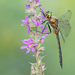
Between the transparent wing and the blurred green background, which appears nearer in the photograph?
the transparent wing

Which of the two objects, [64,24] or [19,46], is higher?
[64,24]

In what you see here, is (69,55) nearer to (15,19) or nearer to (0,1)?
A: (15,19)

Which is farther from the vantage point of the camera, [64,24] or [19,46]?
[19,46]

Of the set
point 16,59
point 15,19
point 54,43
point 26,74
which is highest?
point 15,19

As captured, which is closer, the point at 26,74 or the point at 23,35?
the point at 26,74

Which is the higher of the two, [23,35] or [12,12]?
[12,12]

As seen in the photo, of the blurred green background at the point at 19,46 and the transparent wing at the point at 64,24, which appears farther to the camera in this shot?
the blurred green background at the point at 19,46

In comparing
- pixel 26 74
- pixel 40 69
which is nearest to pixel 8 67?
pixel 26 74

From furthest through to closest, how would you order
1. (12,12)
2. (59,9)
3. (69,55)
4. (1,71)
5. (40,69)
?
(59,9), (12,12), (69,55), (1,71), (40,69)
